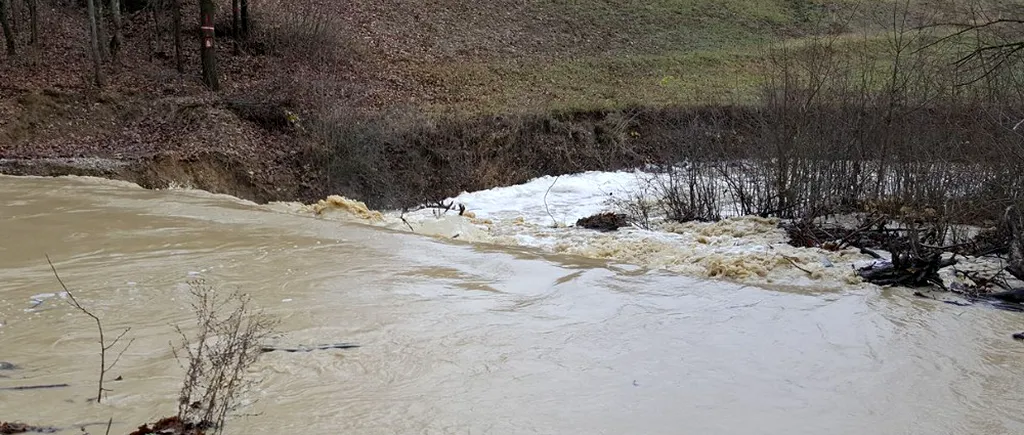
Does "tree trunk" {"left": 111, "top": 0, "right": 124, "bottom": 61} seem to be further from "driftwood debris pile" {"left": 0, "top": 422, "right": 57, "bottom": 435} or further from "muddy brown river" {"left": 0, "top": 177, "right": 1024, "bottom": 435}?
"driftwood debris pile" {"left": 0, "top": 422, "right": 57, "bottom": 435}

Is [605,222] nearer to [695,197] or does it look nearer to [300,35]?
[695,197]

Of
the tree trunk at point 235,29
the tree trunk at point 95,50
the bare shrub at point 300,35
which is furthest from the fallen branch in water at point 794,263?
the tree trunk at point 235,29

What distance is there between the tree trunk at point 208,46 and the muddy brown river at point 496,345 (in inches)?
492

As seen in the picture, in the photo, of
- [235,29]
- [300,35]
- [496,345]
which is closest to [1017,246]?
[496,345]

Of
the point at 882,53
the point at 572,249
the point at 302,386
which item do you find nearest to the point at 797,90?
the point at 572,249

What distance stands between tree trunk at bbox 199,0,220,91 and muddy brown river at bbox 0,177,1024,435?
1249 cm

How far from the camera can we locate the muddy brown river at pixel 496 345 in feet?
16.5

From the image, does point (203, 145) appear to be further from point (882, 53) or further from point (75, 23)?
point (882, 53)

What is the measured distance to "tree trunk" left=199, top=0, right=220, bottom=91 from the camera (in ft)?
72.2

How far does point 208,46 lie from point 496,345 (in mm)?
18741

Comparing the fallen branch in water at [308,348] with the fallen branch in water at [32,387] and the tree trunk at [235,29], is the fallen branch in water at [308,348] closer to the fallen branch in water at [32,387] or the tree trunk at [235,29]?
the fallen branch in water at [32,387]

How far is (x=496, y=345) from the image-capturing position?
6.54 metres

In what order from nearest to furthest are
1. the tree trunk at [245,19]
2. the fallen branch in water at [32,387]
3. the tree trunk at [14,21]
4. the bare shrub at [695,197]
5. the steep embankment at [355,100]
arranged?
the fallen branch in water at [32,387]
the bare shrub at [695,197]
the steep embankment at [355,100]
the tree trunk at [14,21]
the tree trunk at [245,19]

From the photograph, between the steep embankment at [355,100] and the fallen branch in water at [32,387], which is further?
the steep embankment at [355,100]
